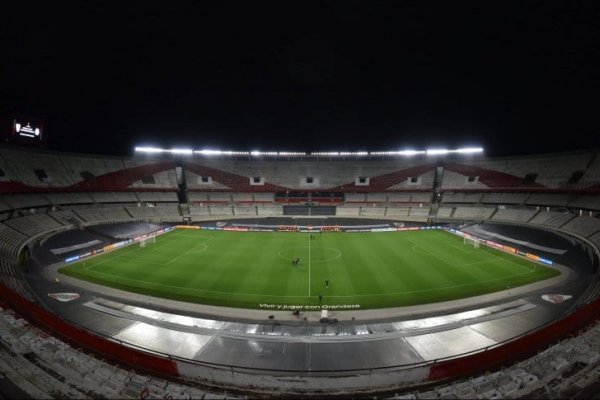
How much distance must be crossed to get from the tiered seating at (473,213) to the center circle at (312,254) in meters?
29.6

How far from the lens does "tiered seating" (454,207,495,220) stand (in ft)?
149

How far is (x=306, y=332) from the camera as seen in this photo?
46.7 feet

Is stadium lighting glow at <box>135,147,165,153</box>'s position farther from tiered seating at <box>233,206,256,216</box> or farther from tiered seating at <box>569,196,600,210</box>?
tiered seating at <box>569,196,600,210</box>

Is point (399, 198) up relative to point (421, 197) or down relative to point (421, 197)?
down

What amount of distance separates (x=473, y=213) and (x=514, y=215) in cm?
655

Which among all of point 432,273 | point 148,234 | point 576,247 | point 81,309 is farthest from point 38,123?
point 576,247

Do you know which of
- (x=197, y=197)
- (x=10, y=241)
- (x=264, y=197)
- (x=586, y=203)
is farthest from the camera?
(x=264, y=197)

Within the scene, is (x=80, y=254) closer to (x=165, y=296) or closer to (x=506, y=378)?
(x=165, y=296)

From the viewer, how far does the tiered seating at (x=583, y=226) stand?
90.7 ft

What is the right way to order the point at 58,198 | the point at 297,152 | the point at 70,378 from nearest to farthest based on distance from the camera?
the point at 70,378 < the point at 58,198 < the point at 297,152

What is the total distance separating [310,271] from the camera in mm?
23484

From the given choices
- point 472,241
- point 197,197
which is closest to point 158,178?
point 197,197

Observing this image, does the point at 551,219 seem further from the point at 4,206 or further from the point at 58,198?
the point at 58,198

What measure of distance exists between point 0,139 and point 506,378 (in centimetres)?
5322
